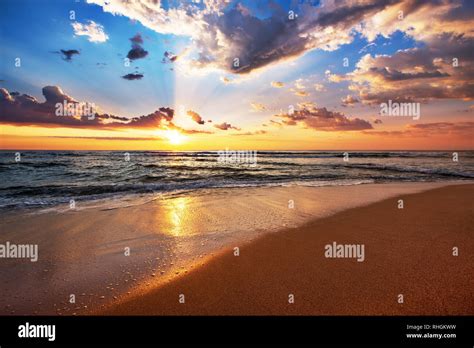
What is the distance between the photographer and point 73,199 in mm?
10219

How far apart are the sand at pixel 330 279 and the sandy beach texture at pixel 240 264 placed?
0.02m

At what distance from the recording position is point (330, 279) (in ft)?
11.7

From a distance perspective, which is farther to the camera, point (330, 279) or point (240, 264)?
point (240, 264)

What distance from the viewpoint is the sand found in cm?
296

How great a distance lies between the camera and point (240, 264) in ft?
13.6

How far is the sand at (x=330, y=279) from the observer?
9.71 feet

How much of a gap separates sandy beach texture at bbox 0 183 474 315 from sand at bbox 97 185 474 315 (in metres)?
0.02

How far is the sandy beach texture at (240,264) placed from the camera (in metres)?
3.06

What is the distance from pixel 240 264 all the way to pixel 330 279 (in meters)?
1.43

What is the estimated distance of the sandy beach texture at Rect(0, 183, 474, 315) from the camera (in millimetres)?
3059
